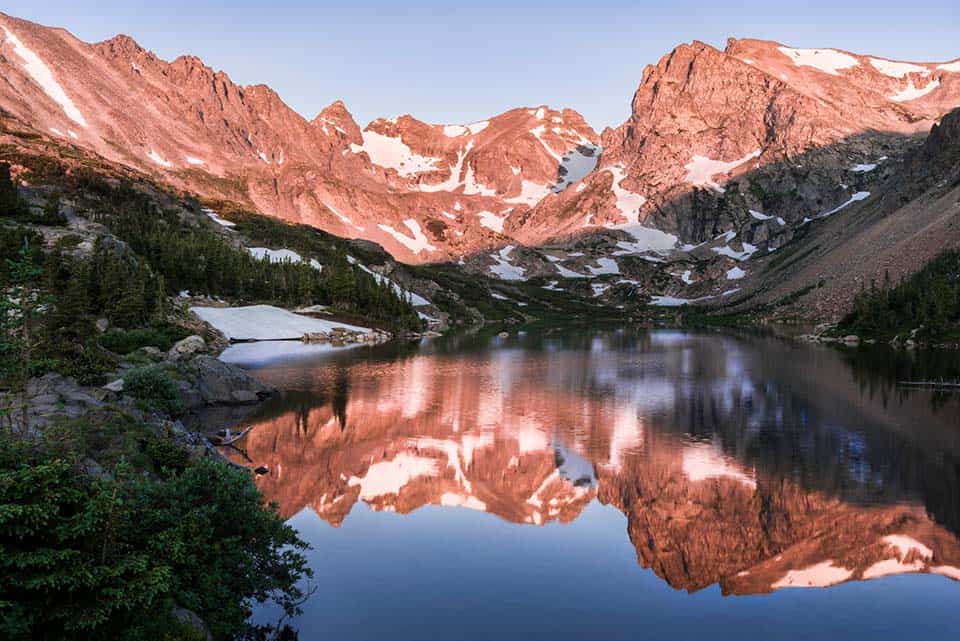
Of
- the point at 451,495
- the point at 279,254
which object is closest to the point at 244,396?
the point at 451,495

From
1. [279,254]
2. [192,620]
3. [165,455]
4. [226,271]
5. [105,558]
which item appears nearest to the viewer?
[105,558]

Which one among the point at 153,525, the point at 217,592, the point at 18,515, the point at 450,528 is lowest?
the point at 450,528

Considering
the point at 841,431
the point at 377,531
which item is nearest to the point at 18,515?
the point at 377,531

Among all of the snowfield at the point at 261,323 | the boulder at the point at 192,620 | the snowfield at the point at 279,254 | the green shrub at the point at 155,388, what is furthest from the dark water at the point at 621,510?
the snowfield at the point at 279,254

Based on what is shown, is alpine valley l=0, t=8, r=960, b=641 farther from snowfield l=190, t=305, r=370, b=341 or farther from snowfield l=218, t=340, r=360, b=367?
snowfield l=190, t=305, r=370, b=341

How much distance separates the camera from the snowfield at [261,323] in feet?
347

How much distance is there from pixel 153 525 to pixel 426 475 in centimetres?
1758

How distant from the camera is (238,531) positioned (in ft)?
56.1

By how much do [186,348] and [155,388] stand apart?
32.9m

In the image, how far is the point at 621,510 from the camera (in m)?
26.8

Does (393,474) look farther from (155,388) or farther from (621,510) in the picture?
(155,388)

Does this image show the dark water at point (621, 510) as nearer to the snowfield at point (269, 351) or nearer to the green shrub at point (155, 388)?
the green shrub at point (155, 388)

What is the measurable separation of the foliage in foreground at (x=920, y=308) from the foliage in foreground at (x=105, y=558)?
110 metres

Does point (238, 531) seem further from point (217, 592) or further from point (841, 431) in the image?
point (841, 431)
